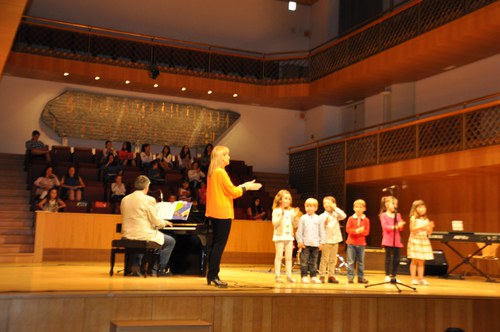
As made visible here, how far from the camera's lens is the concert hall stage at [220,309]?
5207 mm

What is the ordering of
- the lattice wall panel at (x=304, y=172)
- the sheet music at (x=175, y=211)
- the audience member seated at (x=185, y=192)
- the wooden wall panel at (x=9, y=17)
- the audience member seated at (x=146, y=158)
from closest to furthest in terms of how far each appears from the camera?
the wooden wall panel at (x=9, y=17), the sheet music at (x=175, y=211), the audience member seated at (x=185, y=192), the audience member seated at (x=146, y=158), the lattice wall panel at (x=304, y=172)

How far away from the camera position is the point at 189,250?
8883 mm

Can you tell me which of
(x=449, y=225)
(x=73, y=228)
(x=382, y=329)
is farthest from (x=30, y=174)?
(x=382, y=329)

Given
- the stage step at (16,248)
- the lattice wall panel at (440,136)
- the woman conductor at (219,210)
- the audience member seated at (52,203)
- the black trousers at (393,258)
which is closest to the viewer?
the woman conductor at (219,210)

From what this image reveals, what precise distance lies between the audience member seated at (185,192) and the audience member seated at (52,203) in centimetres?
244

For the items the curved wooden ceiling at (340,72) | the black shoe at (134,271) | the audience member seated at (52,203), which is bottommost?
the black shoe at (134,271)

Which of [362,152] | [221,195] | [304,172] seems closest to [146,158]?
[304,172]

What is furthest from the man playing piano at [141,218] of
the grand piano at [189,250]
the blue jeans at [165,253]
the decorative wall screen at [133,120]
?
the decorative wall screen at [133,120]

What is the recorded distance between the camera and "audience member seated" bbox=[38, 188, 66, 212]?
12695 millimetres

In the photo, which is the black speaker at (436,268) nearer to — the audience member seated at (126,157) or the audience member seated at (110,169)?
the audience member seated at (110,169)

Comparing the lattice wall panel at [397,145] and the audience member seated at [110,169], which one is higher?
the lattice wall panel at [397,145]

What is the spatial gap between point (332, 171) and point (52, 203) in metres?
6.82

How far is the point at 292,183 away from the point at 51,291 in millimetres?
13049

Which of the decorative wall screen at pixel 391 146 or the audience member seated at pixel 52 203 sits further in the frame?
the audience member seated at pixel 52 203
